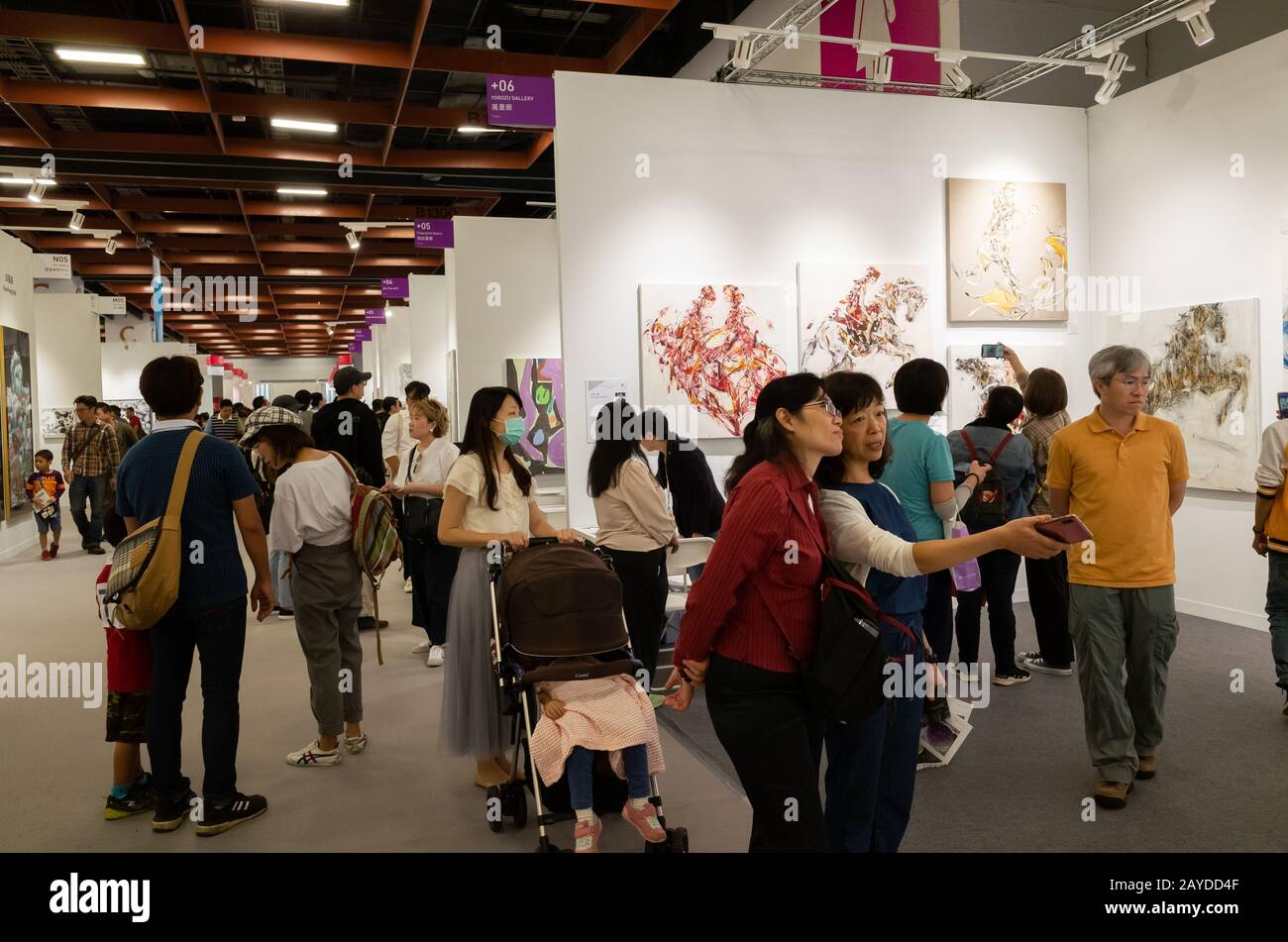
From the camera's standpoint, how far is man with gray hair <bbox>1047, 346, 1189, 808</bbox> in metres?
3.94

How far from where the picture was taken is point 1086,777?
4289 millimetres

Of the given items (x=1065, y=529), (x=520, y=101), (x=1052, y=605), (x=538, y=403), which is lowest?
(x=1052, y=605)

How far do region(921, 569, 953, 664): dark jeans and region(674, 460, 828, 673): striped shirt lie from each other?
2.54m

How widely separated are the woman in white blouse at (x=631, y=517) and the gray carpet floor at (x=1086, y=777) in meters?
0.76

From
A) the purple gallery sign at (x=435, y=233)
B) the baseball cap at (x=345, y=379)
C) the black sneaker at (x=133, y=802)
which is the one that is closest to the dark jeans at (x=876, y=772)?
the black sneaker at (x=133, y=802)

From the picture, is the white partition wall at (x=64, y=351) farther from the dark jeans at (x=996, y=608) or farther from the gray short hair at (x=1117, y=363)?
the gray short hair at (x=1117, y=363)

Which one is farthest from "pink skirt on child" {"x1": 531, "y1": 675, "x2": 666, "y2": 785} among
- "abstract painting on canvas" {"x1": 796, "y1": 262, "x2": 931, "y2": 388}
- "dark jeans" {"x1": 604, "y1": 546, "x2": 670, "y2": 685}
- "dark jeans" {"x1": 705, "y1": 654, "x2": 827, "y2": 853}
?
"abstract painting on canvas" {"x1": 796, "y1": 262, "x2": 931, "y2": 388}

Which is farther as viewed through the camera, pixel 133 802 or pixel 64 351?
pixel 64 351

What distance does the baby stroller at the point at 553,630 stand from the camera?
3482 mm

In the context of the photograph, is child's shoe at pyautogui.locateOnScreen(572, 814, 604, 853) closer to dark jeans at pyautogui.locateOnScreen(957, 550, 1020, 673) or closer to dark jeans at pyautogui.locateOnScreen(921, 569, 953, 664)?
dark jeans at pyautogui.locateOnScreen(921, 569, 953, 664)

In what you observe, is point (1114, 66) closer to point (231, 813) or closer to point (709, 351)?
point (709, 351)

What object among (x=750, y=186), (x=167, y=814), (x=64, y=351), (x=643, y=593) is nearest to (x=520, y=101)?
(x=750, y=186)

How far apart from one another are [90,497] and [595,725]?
36.2ft

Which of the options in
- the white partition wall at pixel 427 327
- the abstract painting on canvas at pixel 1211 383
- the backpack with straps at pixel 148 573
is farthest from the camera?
the white partition wall at pixel 427 327
